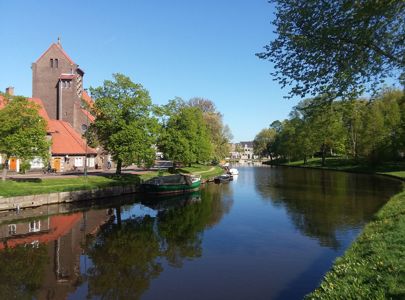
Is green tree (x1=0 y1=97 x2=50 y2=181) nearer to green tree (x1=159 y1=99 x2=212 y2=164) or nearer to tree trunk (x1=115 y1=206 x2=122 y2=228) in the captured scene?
tree trunk (x1=115 y1=206 x2=122 y2=228)

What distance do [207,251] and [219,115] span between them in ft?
229

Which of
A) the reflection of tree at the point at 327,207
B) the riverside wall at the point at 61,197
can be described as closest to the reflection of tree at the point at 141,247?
the riverside wall at the point at 61,197

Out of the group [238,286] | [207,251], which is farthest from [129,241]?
[238,286]

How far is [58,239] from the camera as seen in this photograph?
2155cm

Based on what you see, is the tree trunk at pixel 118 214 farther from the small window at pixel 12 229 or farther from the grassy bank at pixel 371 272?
the grassy bank at pixel 371 272

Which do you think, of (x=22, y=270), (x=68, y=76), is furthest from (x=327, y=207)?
(x=68, y=76)

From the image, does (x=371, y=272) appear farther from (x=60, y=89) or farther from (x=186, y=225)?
(x=60, y=89)

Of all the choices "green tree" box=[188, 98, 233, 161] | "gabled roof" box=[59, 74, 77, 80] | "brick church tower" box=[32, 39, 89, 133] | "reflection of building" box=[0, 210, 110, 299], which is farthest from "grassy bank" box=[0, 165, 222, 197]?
"green tree" box=[188, 98, 233, 161]

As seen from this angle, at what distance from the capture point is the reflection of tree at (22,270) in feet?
44.8

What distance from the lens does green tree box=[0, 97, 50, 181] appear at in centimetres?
3178

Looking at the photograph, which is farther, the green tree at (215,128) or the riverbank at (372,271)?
the green tree at (215,128)

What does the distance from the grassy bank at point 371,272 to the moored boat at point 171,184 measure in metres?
29.4

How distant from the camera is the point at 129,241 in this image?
21406 millimetres

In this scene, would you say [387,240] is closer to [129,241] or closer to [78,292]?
[78,292]
